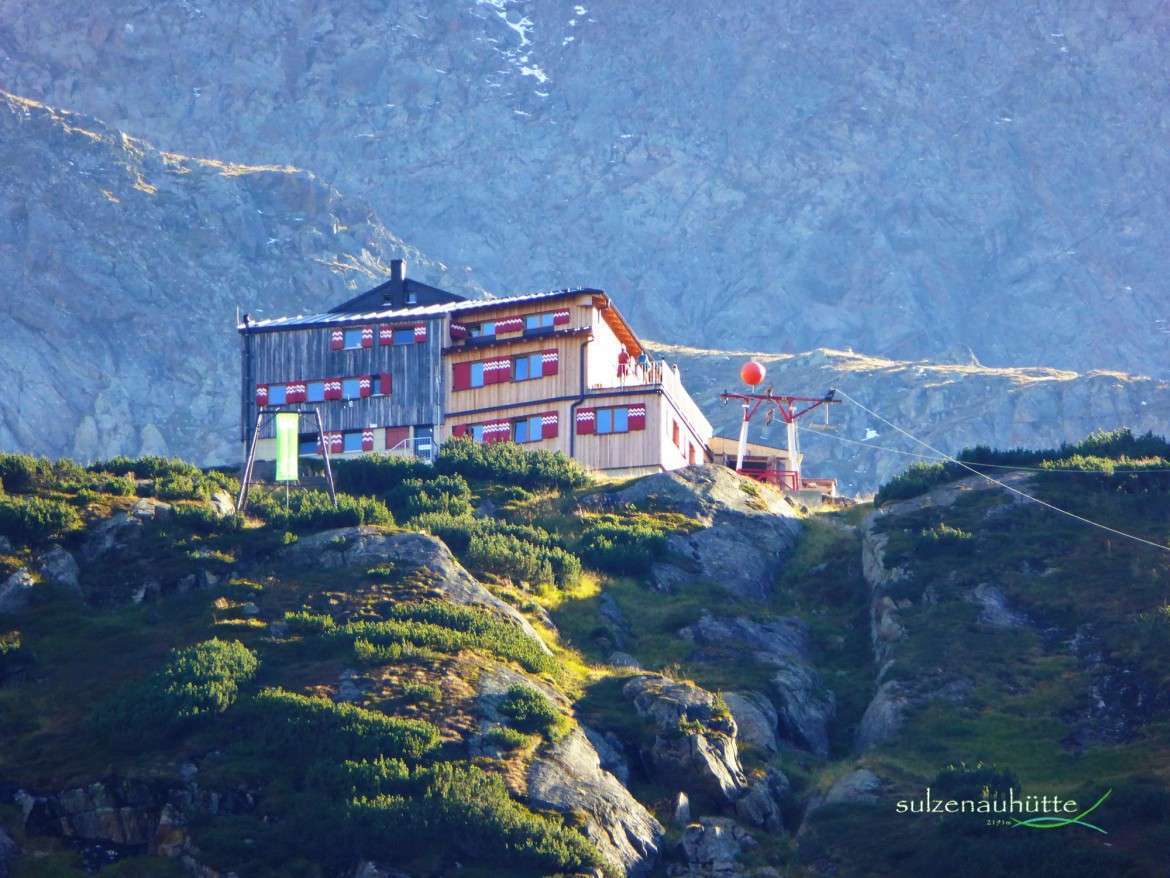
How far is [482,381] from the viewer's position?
3300 inches

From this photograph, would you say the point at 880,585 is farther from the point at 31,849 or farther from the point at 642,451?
the point at 31,849

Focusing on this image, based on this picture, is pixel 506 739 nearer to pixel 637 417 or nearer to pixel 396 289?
pixel 637 417

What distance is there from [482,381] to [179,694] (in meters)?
41.2

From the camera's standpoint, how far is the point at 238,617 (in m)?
49.9

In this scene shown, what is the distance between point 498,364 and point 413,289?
1346cm

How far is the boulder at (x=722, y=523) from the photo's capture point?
62.6 meters

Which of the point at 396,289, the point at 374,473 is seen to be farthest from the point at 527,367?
the point at 396,289

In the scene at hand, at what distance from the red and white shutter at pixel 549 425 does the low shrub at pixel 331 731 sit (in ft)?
126

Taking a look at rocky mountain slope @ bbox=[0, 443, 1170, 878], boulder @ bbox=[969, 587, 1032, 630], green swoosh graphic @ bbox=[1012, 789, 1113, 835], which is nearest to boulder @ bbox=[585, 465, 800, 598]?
rocky mountain slope @ bbox=[0, 443, 1170, 878]

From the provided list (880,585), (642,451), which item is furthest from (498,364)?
(880,585)

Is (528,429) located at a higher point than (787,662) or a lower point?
higher

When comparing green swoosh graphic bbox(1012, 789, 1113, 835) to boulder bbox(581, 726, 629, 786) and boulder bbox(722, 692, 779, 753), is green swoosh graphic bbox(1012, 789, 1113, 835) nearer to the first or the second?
boulder bbox(722, 692, 779, 753)

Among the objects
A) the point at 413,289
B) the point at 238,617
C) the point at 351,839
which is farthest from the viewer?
the point at 413,289

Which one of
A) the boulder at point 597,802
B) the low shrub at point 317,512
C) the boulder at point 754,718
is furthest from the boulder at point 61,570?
the boulder at point 754,718
